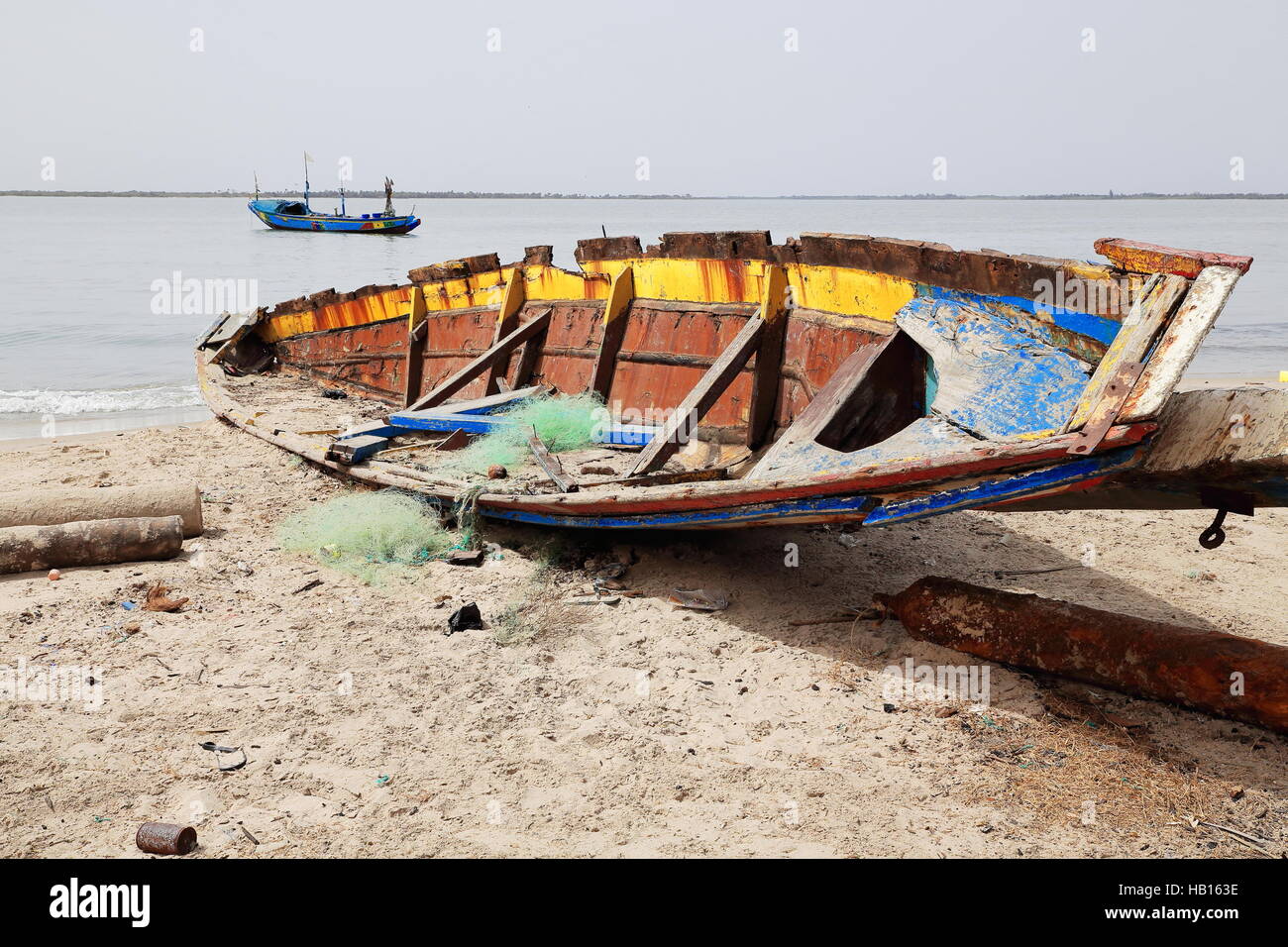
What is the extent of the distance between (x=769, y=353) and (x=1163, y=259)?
266 cm

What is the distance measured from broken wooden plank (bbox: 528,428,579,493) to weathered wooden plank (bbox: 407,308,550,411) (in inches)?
53.3

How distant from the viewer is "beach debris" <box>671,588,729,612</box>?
5.11 meters

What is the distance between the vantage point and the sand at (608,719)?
331 centimetres

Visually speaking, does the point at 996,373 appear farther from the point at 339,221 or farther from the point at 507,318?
the point at 339,221

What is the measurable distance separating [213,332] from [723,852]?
38.3ft

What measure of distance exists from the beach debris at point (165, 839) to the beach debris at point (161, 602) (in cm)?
221

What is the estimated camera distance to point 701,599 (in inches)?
205

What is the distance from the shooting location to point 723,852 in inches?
125

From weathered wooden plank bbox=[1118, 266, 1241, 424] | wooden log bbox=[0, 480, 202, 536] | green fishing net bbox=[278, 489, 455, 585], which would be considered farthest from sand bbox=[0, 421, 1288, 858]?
weathered wooden plank bbox=[1118, 266, 1241, 424]

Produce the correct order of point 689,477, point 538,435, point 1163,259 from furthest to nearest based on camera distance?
point 538,435 → point 689,477 → point 1163,259

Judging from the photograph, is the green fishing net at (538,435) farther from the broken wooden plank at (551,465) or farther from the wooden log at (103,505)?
the wooden log at (103,505)

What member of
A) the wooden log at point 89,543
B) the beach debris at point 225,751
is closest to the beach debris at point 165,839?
the beach debris at point 225,751

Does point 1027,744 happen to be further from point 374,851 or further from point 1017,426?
point 374,851

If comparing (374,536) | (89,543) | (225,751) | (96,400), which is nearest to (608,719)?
(225,751)
